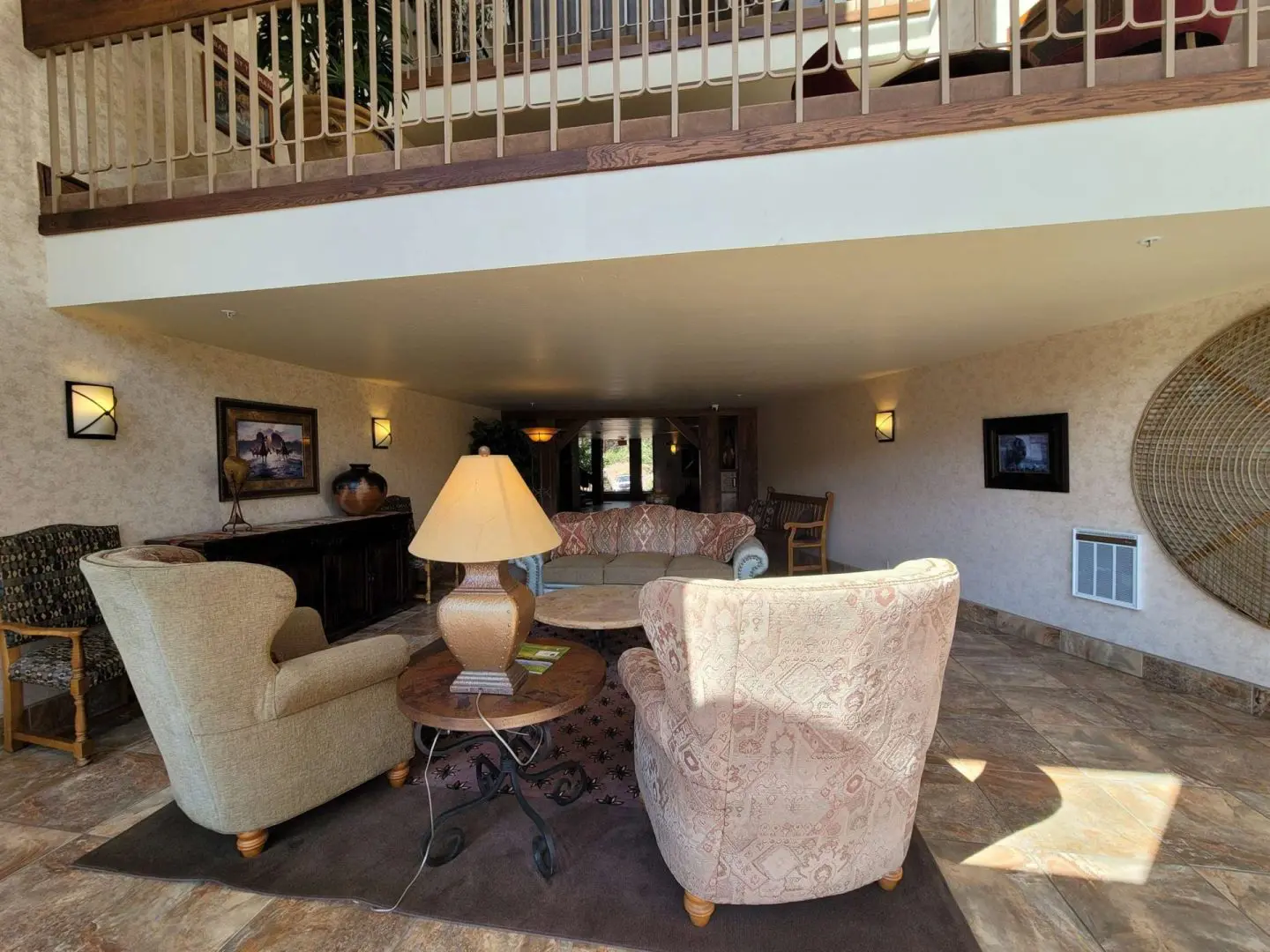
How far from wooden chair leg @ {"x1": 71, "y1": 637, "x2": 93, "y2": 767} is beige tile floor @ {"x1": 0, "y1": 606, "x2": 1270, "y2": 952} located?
0.07 metres

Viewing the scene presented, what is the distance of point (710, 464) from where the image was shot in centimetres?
988

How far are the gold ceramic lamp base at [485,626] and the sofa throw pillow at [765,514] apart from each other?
5.79m

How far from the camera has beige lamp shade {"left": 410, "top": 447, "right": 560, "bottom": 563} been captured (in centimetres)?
171

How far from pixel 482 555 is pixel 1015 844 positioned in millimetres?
2094

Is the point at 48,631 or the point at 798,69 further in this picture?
the point at 48,631

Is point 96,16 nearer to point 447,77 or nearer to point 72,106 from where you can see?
point 72,106

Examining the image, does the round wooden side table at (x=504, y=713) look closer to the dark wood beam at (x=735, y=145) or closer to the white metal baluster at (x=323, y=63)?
the dark wood beam at (x=735, y=145)

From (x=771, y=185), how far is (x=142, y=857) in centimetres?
331

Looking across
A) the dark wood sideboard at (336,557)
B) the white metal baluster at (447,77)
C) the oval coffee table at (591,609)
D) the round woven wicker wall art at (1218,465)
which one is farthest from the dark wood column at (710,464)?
the white metal baluster at (447,77)

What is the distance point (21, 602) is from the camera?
256 cm

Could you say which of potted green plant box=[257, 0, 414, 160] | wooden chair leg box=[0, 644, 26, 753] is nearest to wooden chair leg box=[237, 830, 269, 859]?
wooden chair leg box=[0, 644, 26, 753]

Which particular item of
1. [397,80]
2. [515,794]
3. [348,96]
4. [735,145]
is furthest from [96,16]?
[515,794]

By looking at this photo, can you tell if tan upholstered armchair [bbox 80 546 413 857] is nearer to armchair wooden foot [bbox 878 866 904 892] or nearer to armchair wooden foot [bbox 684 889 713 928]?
armchair wooden foot [bbox 684 889 713 928]

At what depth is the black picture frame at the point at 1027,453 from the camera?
12.4 ft
